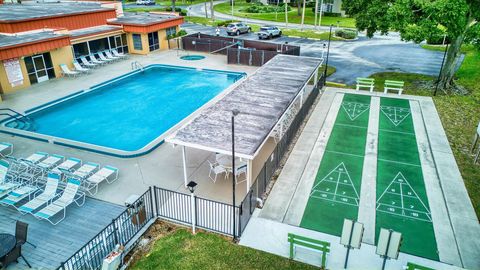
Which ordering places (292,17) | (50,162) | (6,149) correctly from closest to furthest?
(50,162) → (6,149) → (292,17)

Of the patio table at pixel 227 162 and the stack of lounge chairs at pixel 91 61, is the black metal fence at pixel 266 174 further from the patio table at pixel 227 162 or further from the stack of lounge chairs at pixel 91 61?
the stack of lounge chairs at pixel 91 61

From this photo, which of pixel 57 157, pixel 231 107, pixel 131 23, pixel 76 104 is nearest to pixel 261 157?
pixel 231 107

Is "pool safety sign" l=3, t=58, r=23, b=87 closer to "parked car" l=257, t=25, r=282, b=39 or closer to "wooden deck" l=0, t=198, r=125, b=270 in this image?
"wooden deck" l=0, t=198, r=125, b=270

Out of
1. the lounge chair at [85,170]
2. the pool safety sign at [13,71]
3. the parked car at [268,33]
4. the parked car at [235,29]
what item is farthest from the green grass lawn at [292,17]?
the lounge chair at [85,170]

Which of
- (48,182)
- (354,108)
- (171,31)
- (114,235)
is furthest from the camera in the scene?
(171,31)

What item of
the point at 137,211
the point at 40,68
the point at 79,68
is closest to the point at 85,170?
the point at 137,211

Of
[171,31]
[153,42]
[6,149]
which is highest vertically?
[171,31]

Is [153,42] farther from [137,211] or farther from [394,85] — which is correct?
[137,211]
